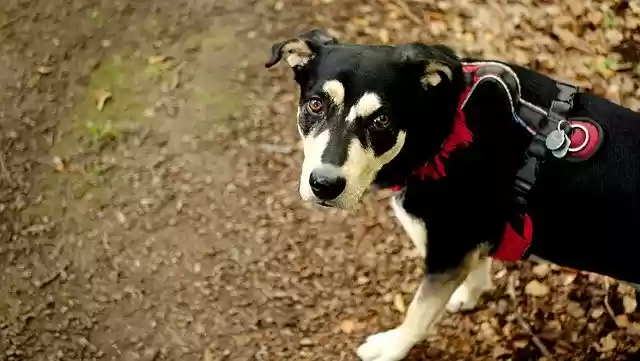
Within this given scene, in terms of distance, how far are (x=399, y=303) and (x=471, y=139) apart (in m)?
1.43

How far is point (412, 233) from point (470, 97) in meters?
0.67

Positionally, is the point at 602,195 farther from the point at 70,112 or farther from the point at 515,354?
the point at 70,112

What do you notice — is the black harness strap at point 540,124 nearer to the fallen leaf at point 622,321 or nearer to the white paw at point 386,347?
the white paw at point 386,347

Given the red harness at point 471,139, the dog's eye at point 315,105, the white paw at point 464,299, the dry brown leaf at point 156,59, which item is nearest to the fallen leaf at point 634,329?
the white paw at point 464,299

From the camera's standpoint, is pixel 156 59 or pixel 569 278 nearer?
pixel 569 278

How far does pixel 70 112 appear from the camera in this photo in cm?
465

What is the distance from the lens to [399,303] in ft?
12.9

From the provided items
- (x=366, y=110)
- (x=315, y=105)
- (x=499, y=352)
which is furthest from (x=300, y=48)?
(x=499, y=352)

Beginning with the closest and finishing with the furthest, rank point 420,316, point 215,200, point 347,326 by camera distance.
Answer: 1. point 420,316
2. point 347,326
3. point 215,200

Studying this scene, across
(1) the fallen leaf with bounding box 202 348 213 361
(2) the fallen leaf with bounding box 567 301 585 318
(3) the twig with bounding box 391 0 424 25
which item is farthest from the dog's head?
(3) the twig with bounding box 391 0 424 25

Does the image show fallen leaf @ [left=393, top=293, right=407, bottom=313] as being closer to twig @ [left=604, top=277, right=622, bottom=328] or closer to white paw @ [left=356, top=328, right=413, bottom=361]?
white paw @ [left=356, top=328, right=413, bottom=361]

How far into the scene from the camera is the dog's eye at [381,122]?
2646 millimetres

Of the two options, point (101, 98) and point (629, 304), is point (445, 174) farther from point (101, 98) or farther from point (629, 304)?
point (101, 98)

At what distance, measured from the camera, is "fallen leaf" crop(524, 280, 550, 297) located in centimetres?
389
